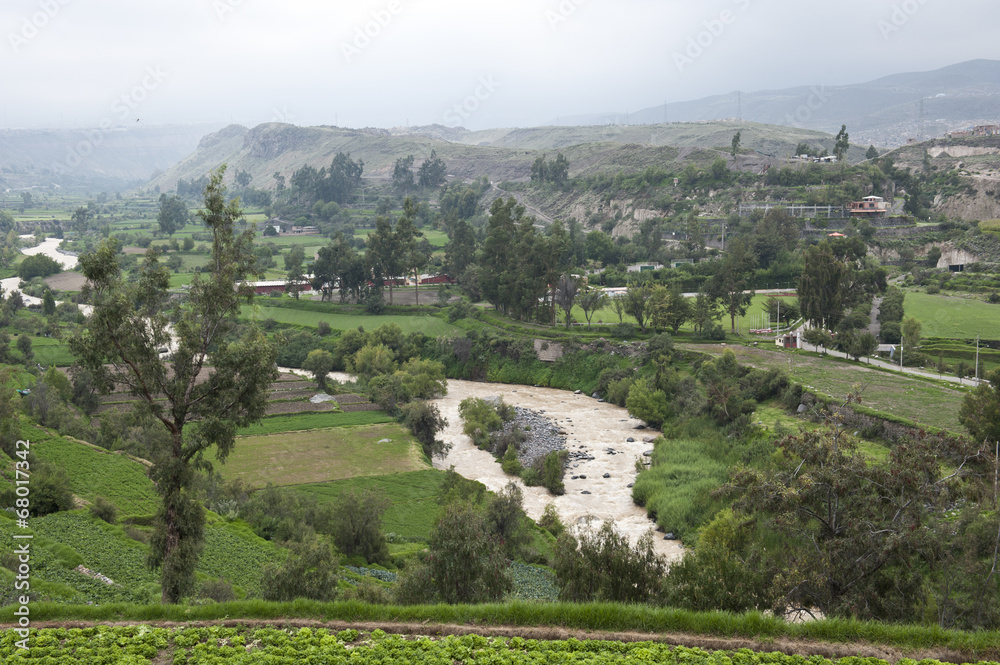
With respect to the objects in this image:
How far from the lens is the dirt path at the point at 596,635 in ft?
47.8

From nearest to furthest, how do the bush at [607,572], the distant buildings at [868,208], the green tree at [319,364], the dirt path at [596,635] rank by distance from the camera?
the dirt path at [596,635] → the bush at [607,572] → the green tree at [319,364] → the distant buildings at [868,208]

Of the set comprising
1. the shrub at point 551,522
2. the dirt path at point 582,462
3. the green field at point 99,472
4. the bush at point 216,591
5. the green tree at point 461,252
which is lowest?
the dirt path at point 582,462

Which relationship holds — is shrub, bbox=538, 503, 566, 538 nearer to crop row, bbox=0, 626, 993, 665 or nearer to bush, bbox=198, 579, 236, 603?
bush, bbox=198, 579, 236, 603

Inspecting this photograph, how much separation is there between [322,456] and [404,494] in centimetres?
721

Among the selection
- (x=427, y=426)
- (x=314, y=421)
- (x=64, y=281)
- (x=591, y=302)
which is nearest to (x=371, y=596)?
(x=427, y=426)

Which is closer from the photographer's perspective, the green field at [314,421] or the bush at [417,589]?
the bush at [417,589]

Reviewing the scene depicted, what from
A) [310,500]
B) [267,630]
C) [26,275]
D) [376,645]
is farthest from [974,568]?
[26,275]

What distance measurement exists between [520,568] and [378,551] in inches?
219

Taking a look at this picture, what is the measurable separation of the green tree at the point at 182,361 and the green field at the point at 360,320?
162ft

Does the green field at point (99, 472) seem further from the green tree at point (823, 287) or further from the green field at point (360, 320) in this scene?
the green tree at point (823, 287)

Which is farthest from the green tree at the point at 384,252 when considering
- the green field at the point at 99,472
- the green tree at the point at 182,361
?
the green tree at the point at 182,361

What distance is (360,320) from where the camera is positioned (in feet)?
246

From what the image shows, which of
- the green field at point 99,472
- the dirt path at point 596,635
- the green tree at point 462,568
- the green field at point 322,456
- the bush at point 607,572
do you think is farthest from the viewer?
the green field at point 322,456

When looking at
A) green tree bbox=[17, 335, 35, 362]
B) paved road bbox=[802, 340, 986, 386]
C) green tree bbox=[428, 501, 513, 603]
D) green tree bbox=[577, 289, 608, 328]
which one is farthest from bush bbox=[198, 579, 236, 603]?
green tree bbox=[577, 289, 608, 328]
